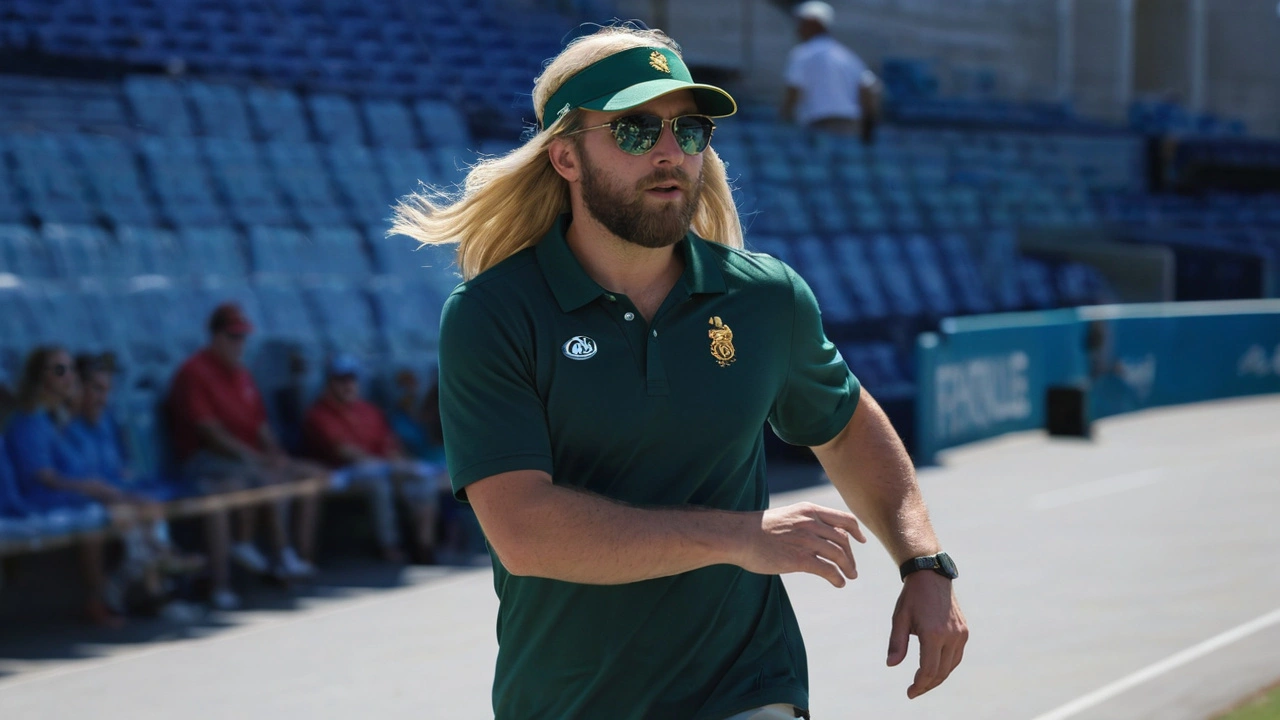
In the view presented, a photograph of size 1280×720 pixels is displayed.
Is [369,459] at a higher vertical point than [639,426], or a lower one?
lower

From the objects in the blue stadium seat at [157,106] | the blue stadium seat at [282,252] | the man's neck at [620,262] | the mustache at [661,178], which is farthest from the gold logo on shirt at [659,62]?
the blue stadium seat at [157,106]

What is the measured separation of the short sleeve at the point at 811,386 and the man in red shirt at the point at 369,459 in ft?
19.7

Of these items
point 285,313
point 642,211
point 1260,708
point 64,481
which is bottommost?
point 1260,708

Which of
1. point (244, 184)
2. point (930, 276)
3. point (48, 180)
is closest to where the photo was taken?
point (48, 180)

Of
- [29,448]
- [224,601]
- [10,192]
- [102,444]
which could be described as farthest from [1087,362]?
[29,448]

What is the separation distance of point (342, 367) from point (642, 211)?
6.26m

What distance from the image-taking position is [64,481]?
7.16 metres

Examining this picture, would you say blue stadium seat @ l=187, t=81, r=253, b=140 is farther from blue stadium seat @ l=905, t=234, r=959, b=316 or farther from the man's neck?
the man's neck

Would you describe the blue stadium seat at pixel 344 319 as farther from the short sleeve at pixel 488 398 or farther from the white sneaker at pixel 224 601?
the short sleeve at pixel 488 398

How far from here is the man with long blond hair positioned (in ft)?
7.73

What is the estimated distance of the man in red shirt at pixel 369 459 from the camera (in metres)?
8.60

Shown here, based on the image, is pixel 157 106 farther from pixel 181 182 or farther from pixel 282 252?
pixel 282 252

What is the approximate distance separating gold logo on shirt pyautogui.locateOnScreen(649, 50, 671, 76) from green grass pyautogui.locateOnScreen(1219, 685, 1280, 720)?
12.4 feet

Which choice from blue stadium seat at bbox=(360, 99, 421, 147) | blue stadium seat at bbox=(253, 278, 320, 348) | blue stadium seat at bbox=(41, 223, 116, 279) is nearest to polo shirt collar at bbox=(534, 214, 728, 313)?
blue stadium seat at bbox=(253, 278, 320, 348)
